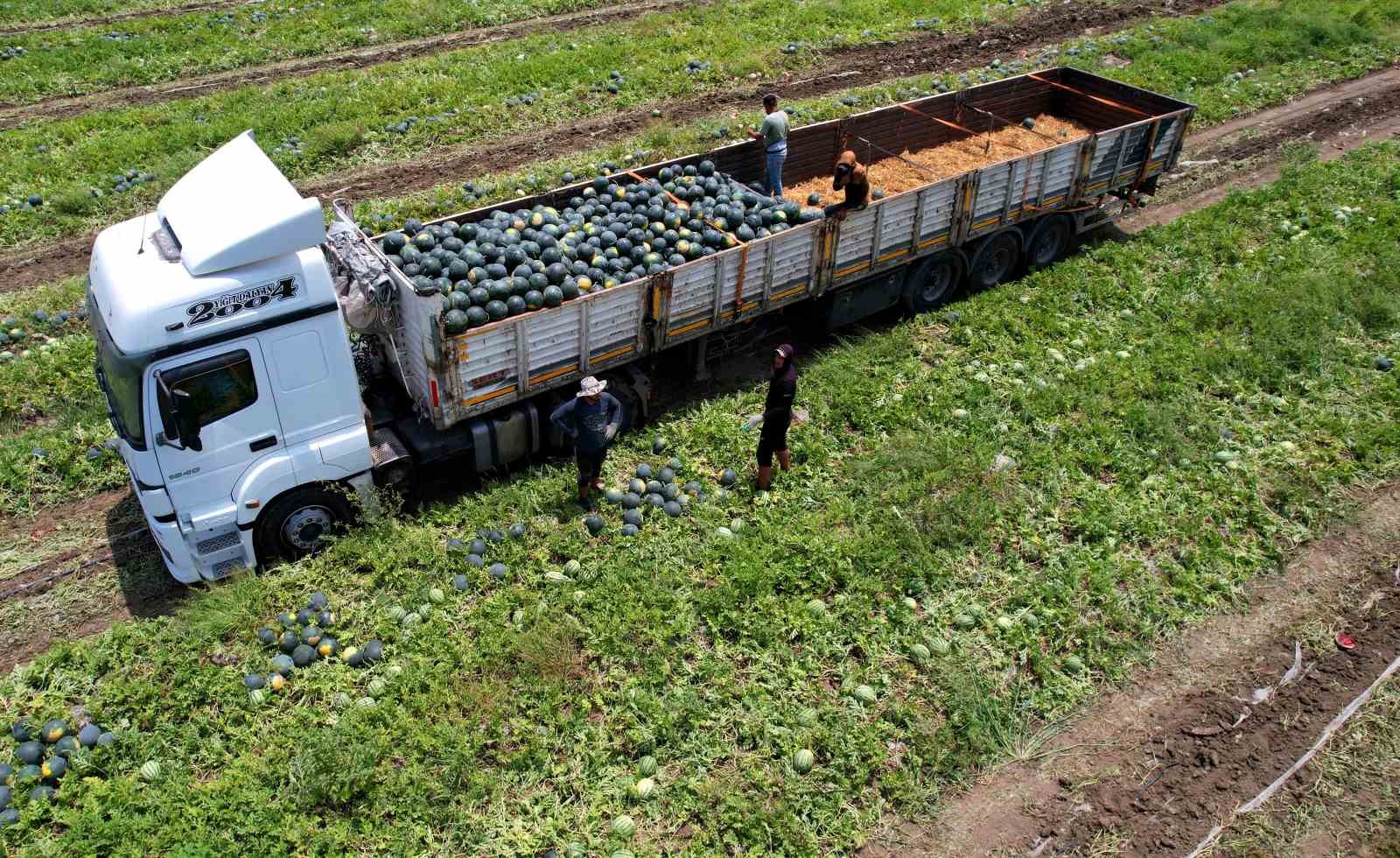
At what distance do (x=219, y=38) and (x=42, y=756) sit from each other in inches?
811

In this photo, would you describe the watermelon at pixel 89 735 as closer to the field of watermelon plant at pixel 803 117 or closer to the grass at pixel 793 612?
the grass at pixel 793 612

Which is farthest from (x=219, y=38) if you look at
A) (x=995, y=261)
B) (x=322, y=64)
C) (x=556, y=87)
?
(x=995, y=261)

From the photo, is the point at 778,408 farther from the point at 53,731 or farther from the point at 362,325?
the point at 53,731

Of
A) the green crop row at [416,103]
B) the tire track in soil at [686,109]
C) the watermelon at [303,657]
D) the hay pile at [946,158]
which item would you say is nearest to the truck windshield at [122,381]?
the watermelon at [303,657]

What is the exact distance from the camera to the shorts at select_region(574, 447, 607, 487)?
33.5 ft

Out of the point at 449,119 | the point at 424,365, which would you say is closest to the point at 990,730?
the point at 424,365

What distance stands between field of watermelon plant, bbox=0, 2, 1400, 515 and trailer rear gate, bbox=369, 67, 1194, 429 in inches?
151

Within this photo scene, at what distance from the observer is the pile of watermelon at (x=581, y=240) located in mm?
10297

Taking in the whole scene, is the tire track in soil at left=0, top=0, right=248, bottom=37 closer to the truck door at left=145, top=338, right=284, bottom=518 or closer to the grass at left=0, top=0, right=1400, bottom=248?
the grass at left=0, top=0, right=1400, bottom=248

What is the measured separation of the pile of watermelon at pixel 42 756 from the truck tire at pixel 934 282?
1079 cm

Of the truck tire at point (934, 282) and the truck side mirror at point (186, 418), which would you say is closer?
the truck side mirror at point (186, 418)

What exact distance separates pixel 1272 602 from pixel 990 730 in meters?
3.55

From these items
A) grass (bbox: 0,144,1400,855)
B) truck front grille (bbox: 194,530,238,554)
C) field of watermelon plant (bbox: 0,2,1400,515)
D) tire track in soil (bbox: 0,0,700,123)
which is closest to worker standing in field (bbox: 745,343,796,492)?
grass (bbox: 0,144,1400,855)

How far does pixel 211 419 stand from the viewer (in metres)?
8.70
